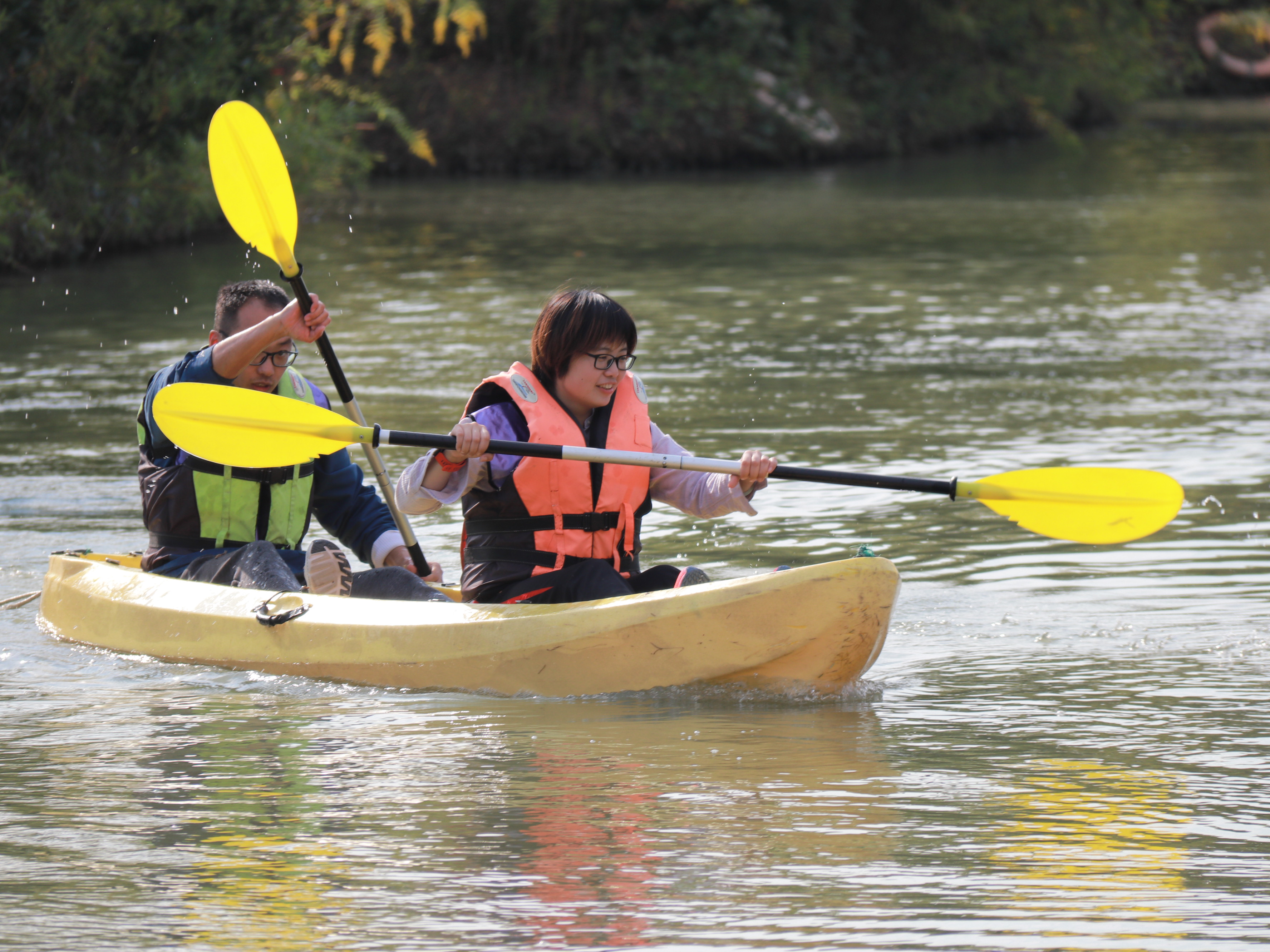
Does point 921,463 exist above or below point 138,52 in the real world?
below

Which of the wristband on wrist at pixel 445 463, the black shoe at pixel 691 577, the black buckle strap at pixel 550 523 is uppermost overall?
the wristband on wrist at pixel 445 463

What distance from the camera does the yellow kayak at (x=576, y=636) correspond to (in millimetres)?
3537

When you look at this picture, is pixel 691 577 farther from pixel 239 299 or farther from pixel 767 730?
pixel 239 299

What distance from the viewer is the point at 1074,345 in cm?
860

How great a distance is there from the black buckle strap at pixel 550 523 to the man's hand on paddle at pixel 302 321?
54 centimetres

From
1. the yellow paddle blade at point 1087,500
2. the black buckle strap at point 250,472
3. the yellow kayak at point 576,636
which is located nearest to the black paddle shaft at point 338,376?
the black buckle strap at point 250,472

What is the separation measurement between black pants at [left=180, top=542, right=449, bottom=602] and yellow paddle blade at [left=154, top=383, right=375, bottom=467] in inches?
11.6

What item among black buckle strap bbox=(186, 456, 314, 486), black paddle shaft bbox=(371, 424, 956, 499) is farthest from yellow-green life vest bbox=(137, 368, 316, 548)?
black paddle shaft bbox=(371, 424, 956, 499)

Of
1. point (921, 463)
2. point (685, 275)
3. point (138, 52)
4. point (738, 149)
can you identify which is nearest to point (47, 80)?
point (138, 52)

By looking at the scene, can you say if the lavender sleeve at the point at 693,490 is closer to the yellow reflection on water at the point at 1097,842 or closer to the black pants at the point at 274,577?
the black pants at the point at 274,577

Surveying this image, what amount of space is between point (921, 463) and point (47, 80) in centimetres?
672

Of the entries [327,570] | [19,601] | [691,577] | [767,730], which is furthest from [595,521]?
[19,601]

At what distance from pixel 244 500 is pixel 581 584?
0.91m

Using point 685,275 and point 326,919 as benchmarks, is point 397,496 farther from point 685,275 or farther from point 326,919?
point 685,275
